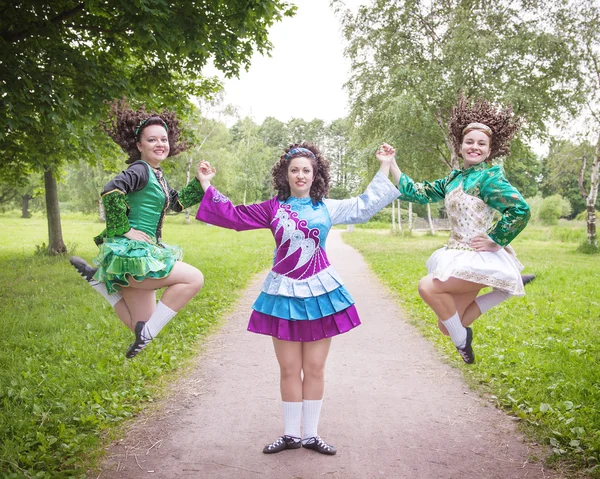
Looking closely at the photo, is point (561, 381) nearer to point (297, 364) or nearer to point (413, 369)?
point (413, 369)

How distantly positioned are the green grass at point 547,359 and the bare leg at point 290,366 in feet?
7.07

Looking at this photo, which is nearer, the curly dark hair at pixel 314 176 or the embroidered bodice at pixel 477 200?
the embroidered bodice at pixel 477 200

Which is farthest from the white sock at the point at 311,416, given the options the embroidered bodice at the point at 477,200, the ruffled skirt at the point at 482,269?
the embroidered bodice at the point at 477,200

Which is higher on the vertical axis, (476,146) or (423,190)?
(476,146)

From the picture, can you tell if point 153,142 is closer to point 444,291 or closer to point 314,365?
point 314,365

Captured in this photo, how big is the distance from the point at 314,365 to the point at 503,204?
199 cm

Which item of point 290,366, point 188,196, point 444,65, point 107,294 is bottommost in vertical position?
point 290,366

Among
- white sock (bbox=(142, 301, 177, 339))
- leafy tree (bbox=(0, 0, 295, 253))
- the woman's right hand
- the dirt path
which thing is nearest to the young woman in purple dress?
the dirt path

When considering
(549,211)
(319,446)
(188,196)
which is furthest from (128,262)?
(549,211)

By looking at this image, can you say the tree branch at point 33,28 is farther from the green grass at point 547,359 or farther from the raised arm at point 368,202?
the green grass at point 547,359

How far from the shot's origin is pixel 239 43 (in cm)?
862

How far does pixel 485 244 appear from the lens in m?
3.88

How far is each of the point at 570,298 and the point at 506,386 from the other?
521cm

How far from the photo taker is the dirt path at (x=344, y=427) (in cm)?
399
